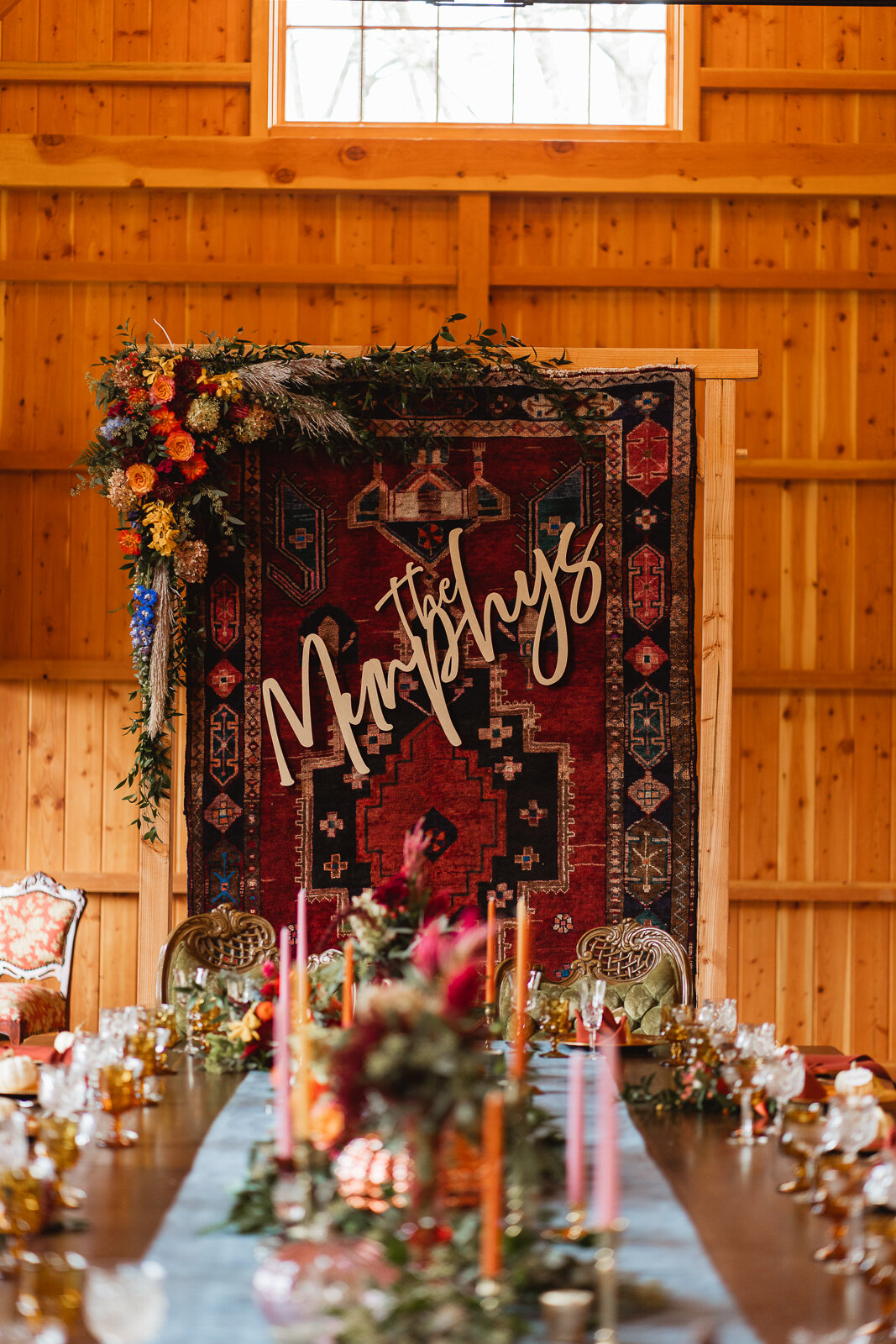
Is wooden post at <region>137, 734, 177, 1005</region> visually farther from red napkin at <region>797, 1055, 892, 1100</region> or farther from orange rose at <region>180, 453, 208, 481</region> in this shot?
red napkin at <region>797, 1055, 892, 1100</region>

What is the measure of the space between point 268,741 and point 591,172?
2.66 meters

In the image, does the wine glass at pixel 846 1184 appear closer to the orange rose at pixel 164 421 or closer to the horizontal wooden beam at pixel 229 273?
the orange rose at pixel 164 421

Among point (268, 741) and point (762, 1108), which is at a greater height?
point (268, 741)

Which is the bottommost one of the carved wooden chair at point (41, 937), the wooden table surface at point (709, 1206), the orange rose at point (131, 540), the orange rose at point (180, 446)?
the carved wooden chair at point (41, 937)

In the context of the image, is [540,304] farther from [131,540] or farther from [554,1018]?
[554,1018]

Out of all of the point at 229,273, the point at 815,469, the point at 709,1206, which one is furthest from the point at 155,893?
the point at 815,469

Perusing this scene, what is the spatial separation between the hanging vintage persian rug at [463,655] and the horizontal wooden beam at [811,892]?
38.5 inches

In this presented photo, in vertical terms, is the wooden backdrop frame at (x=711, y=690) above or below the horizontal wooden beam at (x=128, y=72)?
below

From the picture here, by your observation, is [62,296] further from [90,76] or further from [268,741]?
[268,741]

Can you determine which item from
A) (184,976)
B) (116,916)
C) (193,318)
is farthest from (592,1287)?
(193,318)

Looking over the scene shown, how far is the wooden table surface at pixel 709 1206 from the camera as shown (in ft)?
4.53

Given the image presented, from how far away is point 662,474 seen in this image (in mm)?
4078

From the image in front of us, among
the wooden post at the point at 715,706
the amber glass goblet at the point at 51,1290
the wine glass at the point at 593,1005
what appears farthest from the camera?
the wooden post at the point at 715,706

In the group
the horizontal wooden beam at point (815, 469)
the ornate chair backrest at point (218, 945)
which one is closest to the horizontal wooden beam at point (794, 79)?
the horizontal wooden beam at point (815, 469)
